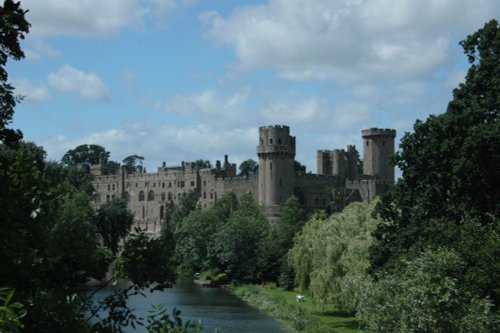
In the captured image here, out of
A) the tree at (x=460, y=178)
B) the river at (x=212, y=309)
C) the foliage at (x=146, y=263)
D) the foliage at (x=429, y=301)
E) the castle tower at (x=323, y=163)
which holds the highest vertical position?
the castle tower at (x=323, y=163)

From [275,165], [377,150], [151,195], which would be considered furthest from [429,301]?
A: [151,195]

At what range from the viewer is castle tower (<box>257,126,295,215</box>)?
305ft

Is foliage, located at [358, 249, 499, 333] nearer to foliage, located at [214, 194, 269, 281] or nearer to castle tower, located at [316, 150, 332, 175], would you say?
foliage, located at [214, 194, 269, 281]

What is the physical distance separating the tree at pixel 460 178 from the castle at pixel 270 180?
58.2 m

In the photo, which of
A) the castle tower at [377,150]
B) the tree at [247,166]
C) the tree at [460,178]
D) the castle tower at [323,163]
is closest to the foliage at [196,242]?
the castle tower at [377,150]

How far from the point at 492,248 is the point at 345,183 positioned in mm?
79810

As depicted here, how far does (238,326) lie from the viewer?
37281mm

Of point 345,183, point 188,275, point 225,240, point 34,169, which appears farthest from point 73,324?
point 345,183

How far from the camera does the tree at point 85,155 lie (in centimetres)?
13275

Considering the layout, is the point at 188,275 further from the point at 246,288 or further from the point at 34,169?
the point at 34,169

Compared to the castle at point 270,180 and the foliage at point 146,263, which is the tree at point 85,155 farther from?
the foliage at point 146,263

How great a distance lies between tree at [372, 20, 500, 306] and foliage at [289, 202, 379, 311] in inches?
237

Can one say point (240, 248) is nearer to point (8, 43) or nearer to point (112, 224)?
point (112, 224)

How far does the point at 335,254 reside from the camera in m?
36.7
